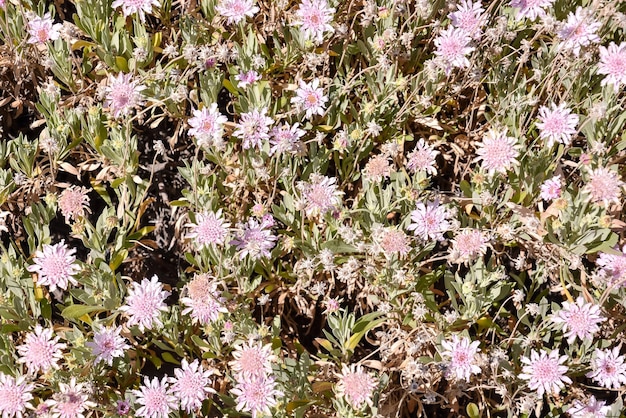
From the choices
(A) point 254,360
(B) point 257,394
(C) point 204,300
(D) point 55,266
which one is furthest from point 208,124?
(B) point 257,394

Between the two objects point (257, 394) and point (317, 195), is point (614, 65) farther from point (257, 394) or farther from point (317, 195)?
point (257, 394)

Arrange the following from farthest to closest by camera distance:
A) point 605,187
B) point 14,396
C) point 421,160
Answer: point 421,160, point 14,396, point 605,187

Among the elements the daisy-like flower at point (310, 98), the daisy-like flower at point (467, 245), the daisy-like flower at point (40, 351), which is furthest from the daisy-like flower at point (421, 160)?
the daisy-like flower at point (40, 351)

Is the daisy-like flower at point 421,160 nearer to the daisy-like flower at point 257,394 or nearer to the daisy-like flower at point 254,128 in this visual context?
the daisy-like flower at point 254,128

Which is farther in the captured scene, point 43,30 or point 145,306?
point 43,30

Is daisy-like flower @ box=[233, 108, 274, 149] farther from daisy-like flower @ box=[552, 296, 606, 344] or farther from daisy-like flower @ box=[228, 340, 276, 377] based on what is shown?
daisy-like flower @ box=[552, 296, 606, 344]

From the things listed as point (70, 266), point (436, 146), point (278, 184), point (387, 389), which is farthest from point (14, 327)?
point (436, 146)
